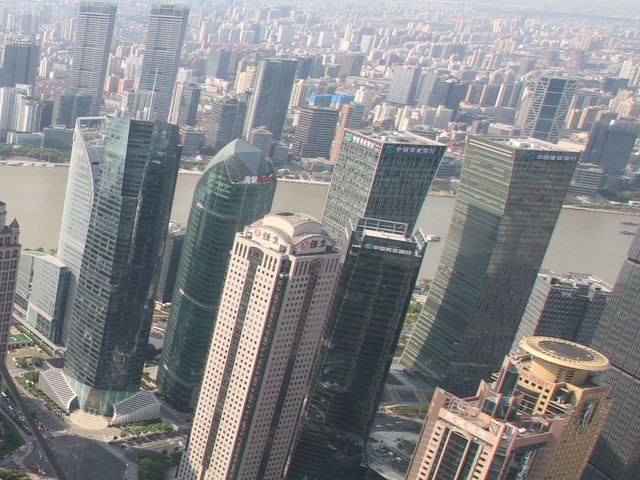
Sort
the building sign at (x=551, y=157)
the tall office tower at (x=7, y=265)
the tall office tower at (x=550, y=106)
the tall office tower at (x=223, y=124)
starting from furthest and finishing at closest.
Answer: the tall office tower at (x=550, y=106) → the tall office tower at (x=223, y=124) → the building sign at (x=551, y=157) → the tall office tower at (x=7, y=265)

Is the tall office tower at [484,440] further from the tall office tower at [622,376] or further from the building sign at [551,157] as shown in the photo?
the building sign at [551,157]

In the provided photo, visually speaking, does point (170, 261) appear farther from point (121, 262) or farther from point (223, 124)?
point (223, 124)

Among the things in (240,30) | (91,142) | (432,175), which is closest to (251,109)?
(91,142)

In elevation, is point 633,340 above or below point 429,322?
above

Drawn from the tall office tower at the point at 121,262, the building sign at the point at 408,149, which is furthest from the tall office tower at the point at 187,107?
the building sign at the point at 408,149

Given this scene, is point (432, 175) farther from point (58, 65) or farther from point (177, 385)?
point (58, 65)

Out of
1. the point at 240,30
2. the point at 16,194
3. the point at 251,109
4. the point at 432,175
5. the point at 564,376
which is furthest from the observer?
the point at 240,30
